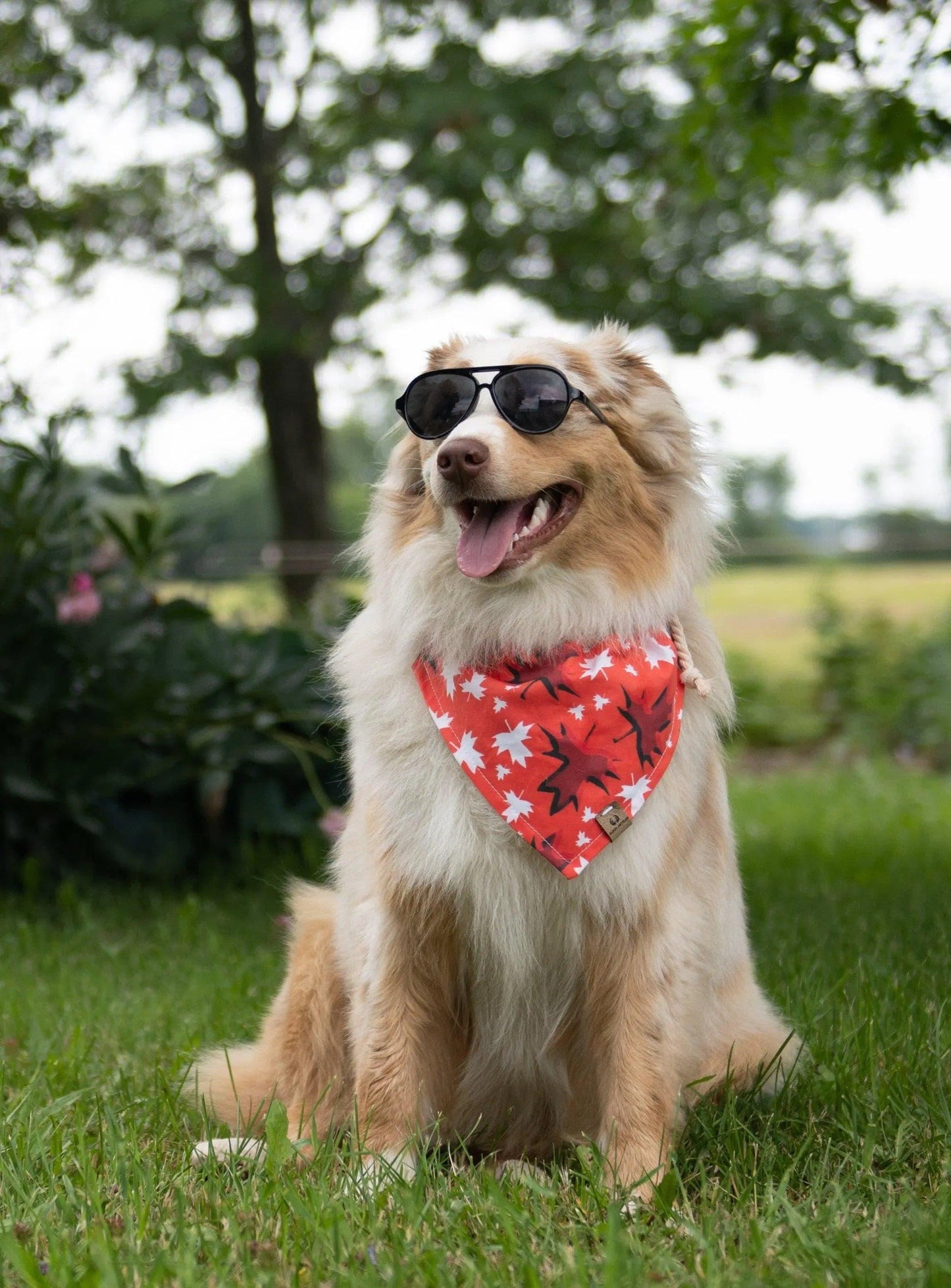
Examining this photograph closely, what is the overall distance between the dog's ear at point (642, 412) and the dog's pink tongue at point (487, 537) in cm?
33

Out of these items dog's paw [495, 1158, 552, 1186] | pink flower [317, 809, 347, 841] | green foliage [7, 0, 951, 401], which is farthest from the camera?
green foliage [7, 0, 951, 401]

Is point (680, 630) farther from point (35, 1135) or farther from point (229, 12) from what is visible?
point (229, 12)

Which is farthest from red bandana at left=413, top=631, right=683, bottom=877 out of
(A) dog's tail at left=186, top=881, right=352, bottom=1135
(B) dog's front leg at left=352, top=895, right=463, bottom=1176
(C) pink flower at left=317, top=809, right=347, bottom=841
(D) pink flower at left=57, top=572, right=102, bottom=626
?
(D) pink flower at left=57, top=572, right=102, bottom=626

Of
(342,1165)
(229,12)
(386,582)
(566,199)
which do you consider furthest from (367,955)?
(229,12)

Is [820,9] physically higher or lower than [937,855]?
higher

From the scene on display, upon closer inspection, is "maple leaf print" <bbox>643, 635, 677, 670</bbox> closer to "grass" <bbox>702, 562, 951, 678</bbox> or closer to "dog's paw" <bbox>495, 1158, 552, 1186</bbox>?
"dog's paw" <bbox>495, 1158, 552, 1186</bbox>

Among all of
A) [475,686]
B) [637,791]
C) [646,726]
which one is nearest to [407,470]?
[475,686]

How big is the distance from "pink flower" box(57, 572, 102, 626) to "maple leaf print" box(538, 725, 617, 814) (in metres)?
2.90

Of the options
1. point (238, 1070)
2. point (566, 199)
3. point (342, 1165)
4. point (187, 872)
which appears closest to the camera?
point (342, 1165)

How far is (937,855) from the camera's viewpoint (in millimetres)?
5957

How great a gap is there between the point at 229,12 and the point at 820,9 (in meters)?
6.82

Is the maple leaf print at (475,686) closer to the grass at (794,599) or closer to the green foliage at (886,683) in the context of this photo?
the grass at (794,599)

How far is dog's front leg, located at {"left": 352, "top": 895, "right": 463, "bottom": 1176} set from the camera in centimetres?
274

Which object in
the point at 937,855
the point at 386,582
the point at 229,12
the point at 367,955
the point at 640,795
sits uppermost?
the point at 229,12
